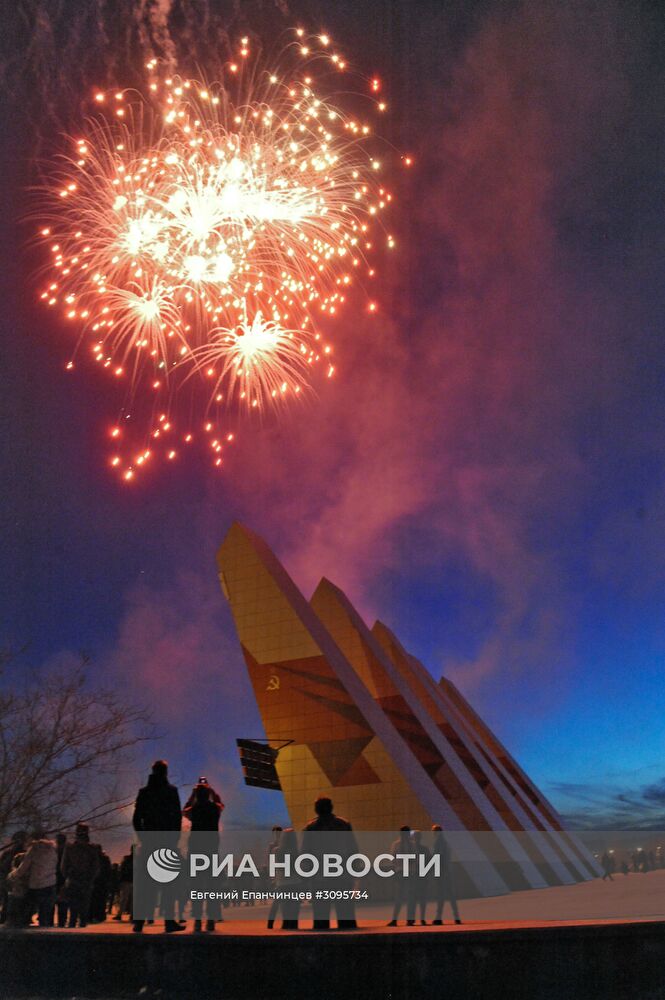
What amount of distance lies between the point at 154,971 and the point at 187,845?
1.68 meters

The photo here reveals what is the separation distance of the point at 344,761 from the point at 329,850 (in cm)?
895

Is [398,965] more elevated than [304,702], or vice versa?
[304,702]

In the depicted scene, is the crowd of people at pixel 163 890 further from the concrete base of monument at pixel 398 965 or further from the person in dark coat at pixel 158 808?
the concrete base of monument at pixel 398 965

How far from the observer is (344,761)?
1617 cm

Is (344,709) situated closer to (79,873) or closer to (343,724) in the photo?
(343,724)

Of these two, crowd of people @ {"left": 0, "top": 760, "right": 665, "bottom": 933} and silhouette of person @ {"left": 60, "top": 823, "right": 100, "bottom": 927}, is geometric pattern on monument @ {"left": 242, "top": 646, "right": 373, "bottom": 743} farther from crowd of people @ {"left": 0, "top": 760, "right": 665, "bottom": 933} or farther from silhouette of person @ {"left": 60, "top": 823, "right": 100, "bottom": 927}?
silhouette of person @ {"left": 60, "top": 823, "right": 100, "bottom": 927}

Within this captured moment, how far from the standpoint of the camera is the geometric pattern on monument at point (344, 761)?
52.1 feet

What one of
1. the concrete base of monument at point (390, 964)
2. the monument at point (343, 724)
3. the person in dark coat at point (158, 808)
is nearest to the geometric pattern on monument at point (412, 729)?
the monument at point (343, 724)

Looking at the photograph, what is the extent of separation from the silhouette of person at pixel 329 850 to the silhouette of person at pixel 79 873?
8.44 feet

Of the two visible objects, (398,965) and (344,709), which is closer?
(398,965)

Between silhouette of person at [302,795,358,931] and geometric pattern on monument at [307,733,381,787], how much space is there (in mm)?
8476

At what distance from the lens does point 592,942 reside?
5828mm

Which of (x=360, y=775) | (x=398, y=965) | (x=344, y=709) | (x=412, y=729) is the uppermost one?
(x=412, y=729)

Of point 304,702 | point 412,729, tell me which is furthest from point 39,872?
point 412,729
